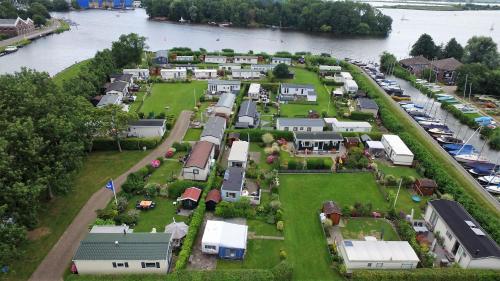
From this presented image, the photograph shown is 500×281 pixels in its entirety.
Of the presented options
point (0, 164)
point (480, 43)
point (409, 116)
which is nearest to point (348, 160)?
point (409, 116)

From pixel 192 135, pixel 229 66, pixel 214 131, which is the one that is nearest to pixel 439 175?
pixel 214 131

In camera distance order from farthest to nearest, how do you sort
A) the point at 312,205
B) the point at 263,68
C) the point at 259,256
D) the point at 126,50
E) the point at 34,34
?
the point at 34,34
the point at 263,68
the point at 126,50
the point at 312,205
the point at 259,256

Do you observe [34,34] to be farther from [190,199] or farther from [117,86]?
[190,199]

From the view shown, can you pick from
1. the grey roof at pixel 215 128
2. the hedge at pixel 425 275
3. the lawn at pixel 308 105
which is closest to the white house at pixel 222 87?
the lawn at pixel 308 105

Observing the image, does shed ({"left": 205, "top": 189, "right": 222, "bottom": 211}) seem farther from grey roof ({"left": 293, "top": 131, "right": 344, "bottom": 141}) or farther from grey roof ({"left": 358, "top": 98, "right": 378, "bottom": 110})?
grey roof ({"left": 358, "top": 98, "right": 378, "bottom": 110})

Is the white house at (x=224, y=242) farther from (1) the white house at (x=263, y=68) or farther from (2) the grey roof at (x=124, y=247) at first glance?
(1) the white house at (x=263, y=68)

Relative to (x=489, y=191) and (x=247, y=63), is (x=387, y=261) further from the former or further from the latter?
(x=247, y=63)
